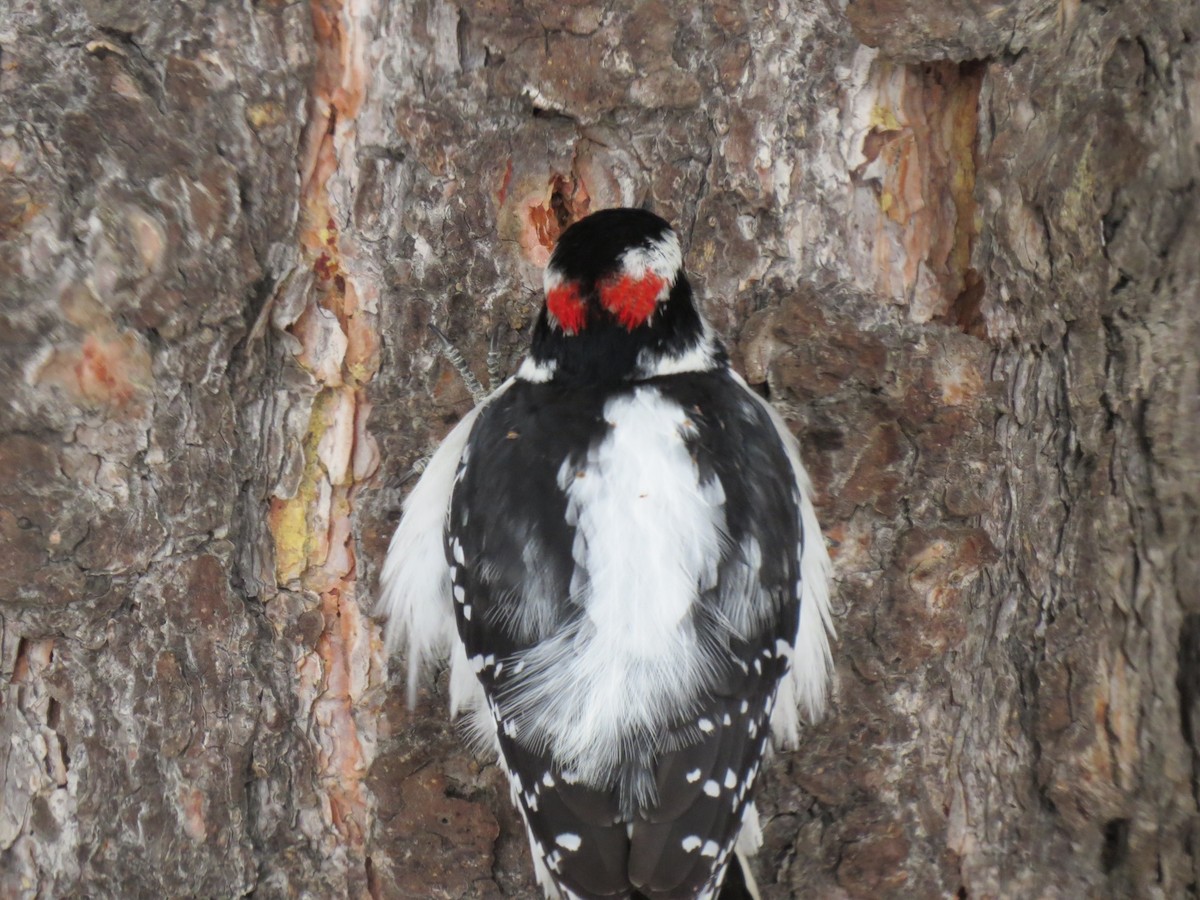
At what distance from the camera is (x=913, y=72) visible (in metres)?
1.85

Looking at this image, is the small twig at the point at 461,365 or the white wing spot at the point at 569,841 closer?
the white wing spot at the point at 569,841

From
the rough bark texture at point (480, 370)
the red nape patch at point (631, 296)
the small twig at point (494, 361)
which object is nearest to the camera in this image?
the rough bark texture at point (480, 370)

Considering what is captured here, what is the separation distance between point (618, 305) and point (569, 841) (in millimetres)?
1004

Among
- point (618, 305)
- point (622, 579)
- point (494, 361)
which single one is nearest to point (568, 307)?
point (618, 305)

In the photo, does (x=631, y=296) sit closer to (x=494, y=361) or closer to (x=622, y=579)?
(x=494, y=361)

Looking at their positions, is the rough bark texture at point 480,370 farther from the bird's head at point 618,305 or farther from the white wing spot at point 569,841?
the white wing spot at point 569,841

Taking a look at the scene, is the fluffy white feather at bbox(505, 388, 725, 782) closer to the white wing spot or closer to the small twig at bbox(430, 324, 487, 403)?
the white wing spot

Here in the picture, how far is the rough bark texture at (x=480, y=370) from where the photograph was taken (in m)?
1.72

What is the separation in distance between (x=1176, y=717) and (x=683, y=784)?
88cm

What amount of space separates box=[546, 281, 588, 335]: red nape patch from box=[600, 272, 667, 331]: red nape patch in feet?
0.16

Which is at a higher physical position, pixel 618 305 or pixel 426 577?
pixel 618 305

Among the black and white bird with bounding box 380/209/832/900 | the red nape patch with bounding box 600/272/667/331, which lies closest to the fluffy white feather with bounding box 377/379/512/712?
the black and white bird with bounding box 380/209/832/900

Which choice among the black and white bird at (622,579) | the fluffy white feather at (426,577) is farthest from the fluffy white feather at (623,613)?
the fluffy white feather at (426,577)

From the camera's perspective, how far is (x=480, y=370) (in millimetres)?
2037
